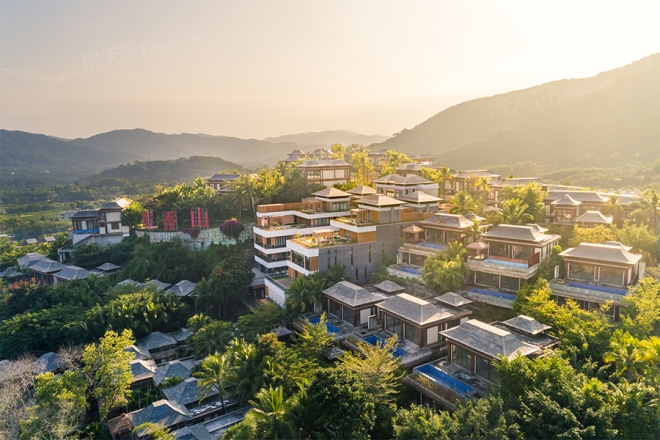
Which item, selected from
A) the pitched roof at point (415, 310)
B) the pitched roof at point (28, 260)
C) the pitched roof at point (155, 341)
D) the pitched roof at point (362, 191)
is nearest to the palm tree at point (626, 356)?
the pitched roof at point (415, 310)

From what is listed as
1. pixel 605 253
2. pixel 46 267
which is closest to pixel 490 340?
pixel 605 253

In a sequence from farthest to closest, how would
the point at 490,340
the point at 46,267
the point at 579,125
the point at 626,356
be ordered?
the point at 579,125 → the point at 46,267 → the point at 490,340 → the point at 626,356

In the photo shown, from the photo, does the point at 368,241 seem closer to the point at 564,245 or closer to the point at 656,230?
the point at 564,245

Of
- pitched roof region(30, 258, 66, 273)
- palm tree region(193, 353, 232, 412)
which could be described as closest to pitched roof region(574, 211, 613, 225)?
palm tree region(193, 353, 232, 412)

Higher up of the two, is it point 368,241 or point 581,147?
point 581,147

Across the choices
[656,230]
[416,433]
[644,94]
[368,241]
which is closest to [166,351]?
[368,241]

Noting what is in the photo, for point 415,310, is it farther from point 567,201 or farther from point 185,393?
point 567,201

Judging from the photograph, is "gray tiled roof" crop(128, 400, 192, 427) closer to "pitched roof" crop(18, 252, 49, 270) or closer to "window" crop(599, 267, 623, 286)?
"window" crop(599, 267, 623, 286)
